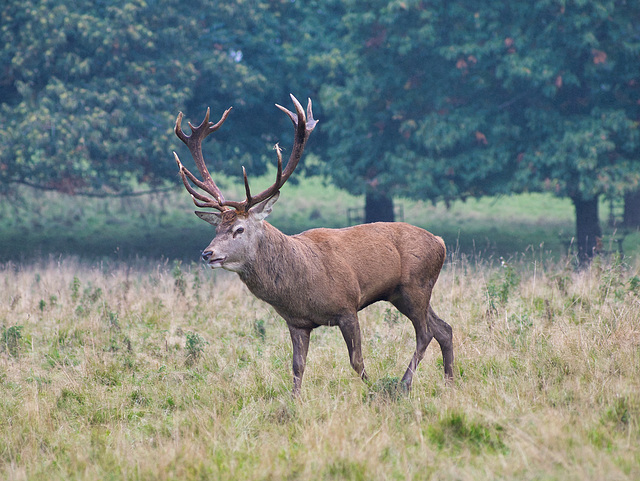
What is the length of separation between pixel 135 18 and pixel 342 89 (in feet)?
15.9

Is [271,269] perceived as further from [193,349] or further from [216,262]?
[193,349]

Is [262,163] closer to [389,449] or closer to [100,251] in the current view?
[100,251]

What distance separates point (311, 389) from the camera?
5184mm

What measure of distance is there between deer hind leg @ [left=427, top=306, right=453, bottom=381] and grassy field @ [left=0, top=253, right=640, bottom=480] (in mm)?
94

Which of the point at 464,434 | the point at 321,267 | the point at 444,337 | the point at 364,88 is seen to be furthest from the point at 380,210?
the point at 464,434

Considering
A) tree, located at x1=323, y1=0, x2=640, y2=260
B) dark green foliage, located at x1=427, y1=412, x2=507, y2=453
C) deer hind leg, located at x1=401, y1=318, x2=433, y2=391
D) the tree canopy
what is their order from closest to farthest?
dark green foliage, located at x1=427, y1=412, x2=507, y2=453 < deer hind leg, located at x1=401, y1=318, x2=433, y2=391 < tree, located at x1=323, y1=0, x2=640, y2=260 < the tree canopy

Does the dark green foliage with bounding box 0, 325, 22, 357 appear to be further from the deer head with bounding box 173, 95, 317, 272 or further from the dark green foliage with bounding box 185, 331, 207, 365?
the deer head with bounding box 173, 95, 317, 272

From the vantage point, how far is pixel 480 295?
26.3 ft

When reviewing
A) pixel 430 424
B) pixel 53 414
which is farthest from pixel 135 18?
pixel 430 424

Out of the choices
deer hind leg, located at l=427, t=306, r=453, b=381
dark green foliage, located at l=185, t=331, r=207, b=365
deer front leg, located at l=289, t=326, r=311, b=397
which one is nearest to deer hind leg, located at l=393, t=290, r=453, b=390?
deer hind leg, located at l=427, t=306, r=453, b=381

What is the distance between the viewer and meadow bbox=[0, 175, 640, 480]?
3850 mm

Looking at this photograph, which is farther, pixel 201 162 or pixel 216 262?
pixel 201 162

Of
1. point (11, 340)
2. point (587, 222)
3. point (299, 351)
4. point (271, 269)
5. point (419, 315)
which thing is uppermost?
point (271, 269)

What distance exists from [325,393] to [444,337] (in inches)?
54.3
